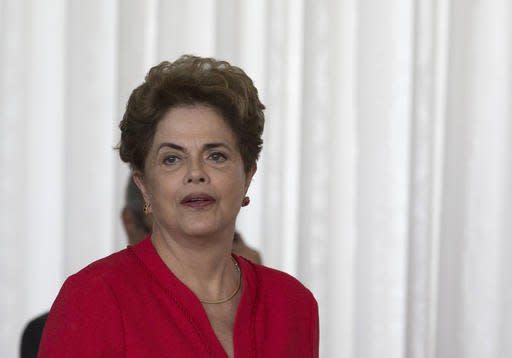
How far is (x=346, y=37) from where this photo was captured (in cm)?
300

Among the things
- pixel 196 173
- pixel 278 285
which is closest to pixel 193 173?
pixel 196 173

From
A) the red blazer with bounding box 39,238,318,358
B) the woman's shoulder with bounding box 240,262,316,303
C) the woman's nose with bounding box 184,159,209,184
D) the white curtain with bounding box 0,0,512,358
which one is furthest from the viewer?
the white curtain with bounding box 0,0,512,358

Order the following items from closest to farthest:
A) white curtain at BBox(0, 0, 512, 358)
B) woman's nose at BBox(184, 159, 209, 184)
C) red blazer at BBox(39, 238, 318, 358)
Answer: red blazer at BBox(39, 238, 318, 358) → woman's nose at BBox(184, 159, 209, 184) → white curtain at BBox(0, 0, 512, 358)

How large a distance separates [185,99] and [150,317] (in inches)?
15.0

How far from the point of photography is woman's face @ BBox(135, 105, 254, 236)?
1536 mm

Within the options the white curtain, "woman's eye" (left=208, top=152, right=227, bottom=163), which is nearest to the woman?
"woman's eye" (left=208, top=152, right=227, bottom=163)

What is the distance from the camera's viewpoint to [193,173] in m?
1.52

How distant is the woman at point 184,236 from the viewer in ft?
4.84

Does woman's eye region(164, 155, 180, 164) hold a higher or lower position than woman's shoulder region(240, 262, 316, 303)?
higher

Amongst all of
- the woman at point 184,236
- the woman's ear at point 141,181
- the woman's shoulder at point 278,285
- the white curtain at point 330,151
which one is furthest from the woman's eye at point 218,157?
the white curtain at point 330,151

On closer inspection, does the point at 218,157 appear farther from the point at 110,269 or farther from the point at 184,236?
the point at 110,269

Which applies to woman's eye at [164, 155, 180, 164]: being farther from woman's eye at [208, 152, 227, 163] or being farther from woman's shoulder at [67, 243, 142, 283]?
woman's shoulder at [67, 243, 142, 283]

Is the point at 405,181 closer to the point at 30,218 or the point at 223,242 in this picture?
the point at 30,218

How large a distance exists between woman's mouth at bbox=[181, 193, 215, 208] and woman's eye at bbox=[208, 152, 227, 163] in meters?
0.07
